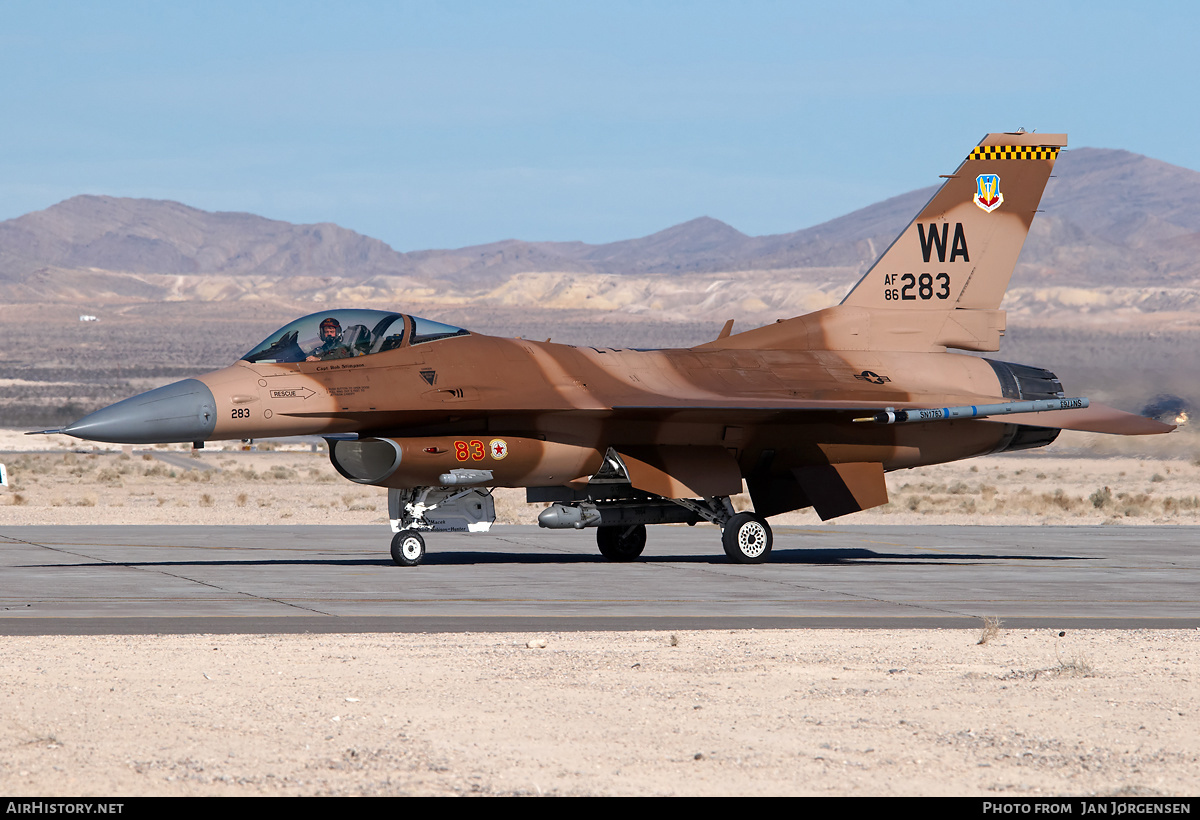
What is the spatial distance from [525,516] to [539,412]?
46.9 ft

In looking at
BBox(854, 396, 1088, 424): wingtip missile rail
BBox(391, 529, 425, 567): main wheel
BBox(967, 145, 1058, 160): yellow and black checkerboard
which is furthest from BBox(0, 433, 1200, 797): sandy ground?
BBox(967, 145, 1058, 160): yellow and black checkerboard

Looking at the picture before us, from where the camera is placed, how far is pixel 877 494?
20453mm

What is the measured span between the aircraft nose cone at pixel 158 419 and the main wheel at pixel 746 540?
7.32 m

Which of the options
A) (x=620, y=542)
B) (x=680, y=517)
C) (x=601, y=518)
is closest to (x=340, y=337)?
(x=601, y=518)

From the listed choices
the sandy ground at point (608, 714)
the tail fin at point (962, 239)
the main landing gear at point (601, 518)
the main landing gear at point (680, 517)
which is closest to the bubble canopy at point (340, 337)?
the main landing gear at point (601, 518)

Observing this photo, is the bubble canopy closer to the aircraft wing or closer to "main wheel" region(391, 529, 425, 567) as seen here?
"main wheel" region(391, 529, 425, 567)

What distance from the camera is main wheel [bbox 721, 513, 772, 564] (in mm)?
19969

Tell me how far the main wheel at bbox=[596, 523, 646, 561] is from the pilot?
5.02 metres

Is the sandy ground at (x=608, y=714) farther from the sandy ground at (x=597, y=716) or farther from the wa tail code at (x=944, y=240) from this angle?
the wa tail code at (x=944, y=240)

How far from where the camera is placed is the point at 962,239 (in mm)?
22484

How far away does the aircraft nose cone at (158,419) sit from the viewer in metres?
15.9

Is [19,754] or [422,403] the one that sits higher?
[422,403]
